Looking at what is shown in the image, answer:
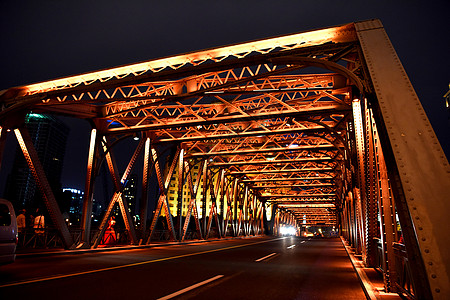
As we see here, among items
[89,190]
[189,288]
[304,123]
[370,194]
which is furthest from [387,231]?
[89,190]

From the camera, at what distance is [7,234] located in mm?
7879

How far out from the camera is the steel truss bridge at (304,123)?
3785mm

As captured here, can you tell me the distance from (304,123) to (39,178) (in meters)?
15.2

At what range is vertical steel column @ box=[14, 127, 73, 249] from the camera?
48.5 ft

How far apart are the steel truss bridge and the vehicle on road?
5.37 m

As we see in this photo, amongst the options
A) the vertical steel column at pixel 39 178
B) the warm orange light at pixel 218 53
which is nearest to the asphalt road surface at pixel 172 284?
the vertical steel column at pixel 39 178

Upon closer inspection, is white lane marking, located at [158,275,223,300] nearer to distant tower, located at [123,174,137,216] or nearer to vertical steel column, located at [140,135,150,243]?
vertical steel column, located at [140,135,150,243]

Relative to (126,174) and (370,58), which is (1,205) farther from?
(126,174)

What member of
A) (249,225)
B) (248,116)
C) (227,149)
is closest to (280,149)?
(227,149)

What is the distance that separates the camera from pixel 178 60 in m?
12.5

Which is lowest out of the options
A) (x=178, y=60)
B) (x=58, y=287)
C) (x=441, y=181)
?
(x=58, y=287)

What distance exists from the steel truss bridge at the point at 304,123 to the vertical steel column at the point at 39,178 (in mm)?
53

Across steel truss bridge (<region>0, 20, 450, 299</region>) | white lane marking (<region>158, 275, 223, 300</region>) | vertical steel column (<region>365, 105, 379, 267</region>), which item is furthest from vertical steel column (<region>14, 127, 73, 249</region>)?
vertical steel column (<region>365, 105, 379, 267</region>)

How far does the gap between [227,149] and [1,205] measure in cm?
2123
